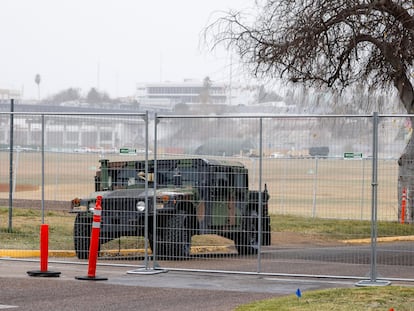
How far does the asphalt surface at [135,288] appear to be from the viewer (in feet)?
40.0

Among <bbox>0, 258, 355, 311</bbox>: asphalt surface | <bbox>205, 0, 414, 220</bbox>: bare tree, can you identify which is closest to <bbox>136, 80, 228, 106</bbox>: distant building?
<bbox>205, 0, 414, 220</bbox>: bare tree

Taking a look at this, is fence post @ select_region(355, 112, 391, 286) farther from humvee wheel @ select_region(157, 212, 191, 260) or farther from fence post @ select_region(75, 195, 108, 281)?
fence post @ select_region(75, 195, 108, 281)

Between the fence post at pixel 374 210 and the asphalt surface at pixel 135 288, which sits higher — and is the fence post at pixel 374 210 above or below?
above

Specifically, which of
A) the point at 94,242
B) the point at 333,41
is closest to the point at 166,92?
the point at 333,41

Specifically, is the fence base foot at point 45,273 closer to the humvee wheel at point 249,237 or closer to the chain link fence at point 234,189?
the chain link fence at point 234,189

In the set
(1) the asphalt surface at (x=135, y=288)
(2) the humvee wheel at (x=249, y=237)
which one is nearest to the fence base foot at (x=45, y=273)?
(1) the asphalt surface at (x=135, y=288)

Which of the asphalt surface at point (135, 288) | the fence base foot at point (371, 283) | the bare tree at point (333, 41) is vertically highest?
the bare tree at point (333, 41)

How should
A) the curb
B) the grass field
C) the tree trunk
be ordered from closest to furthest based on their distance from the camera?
the tree trunk
the grass field
the curb

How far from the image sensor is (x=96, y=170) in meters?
16.7

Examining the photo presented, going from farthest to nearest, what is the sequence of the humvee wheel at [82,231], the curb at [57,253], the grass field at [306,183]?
the curb at [57,253] < the humvee wheel at [82,231] < the grass field at [306,183]

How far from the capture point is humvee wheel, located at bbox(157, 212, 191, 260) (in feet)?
51.8

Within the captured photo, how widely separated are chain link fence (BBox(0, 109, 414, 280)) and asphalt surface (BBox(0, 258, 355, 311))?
583 mm

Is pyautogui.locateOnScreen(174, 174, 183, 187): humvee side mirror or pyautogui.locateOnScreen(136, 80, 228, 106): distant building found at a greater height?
pyautogui.locateOnScreen(136, 80, 228, 106): distant building

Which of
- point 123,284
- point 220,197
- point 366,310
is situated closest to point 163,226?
point 220,197
